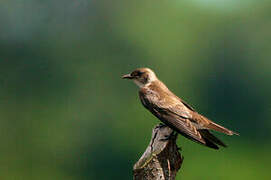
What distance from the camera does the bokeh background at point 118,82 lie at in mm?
52250

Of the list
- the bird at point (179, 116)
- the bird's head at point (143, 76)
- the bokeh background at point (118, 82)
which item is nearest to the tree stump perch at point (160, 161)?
the bird at point (179, 116)

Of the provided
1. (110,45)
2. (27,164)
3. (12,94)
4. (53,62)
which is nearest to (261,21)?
(110,45)

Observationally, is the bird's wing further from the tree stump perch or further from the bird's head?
the tree stump perch

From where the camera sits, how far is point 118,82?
240 ft

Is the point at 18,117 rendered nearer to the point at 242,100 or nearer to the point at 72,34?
the point at 242,100

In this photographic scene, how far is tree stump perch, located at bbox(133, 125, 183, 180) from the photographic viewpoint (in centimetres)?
777

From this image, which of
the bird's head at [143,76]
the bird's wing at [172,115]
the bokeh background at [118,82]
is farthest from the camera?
the bokeh background at [118,82]

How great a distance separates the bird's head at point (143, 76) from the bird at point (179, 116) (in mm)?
104

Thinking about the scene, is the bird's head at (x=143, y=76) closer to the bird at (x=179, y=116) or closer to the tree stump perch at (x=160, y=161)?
the bird at (x=179, y=116)

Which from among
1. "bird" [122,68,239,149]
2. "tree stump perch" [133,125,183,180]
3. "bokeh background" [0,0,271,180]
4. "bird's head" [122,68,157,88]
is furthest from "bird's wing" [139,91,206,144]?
"bokeh background" [0,0,271,180]

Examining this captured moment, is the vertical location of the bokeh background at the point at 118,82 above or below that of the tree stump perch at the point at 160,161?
above

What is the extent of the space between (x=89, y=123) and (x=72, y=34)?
4087 cm

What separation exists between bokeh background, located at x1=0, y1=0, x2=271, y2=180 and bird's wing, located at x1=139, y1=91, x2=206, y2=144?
103ft

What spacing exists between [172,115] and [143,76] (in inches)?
64.3
